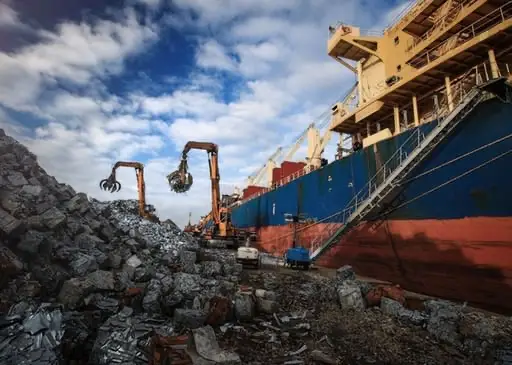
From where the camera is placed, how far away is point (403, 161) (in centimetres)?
1396

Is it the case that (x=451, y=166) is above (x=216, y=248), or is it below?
above

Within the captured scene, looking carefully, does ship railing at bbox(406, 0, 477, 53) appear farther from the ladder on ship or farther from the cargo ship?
the ladder on ship

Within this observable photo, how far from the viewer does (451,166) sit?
12867 millimetres

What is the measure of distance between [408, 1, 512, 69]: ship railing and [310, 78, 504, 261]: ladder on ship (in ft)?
9.44

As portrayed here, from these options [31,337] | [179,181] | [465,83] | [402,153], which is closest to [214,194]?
[179,181]

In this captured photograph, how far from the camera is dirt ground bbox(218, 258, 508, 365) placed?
22.2ft

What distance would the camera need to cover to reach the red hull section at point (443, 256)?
11055 millimetres

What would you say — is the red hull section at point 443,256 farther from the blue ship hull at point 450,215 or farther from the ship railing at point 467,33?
the ship railing at point 467,33

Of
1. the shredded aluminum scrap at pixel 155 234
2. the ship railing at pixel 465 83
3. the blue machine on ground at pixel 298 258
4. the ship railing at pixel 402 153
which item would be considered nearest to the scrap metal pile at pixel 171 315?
the shredded aluminum scrap at pixel 155 234

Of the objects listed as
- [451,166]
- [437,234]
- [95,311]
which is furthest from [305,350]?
[451,166]

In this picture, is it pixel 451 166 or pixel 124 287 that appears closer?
pixel 124 287

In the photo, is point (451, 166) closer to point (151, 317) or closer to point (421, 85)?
point (421, 85)

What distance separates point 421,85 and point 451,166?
198 inches

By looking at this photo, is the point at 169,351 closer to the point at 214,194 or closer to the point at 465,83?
the point at 465,83
